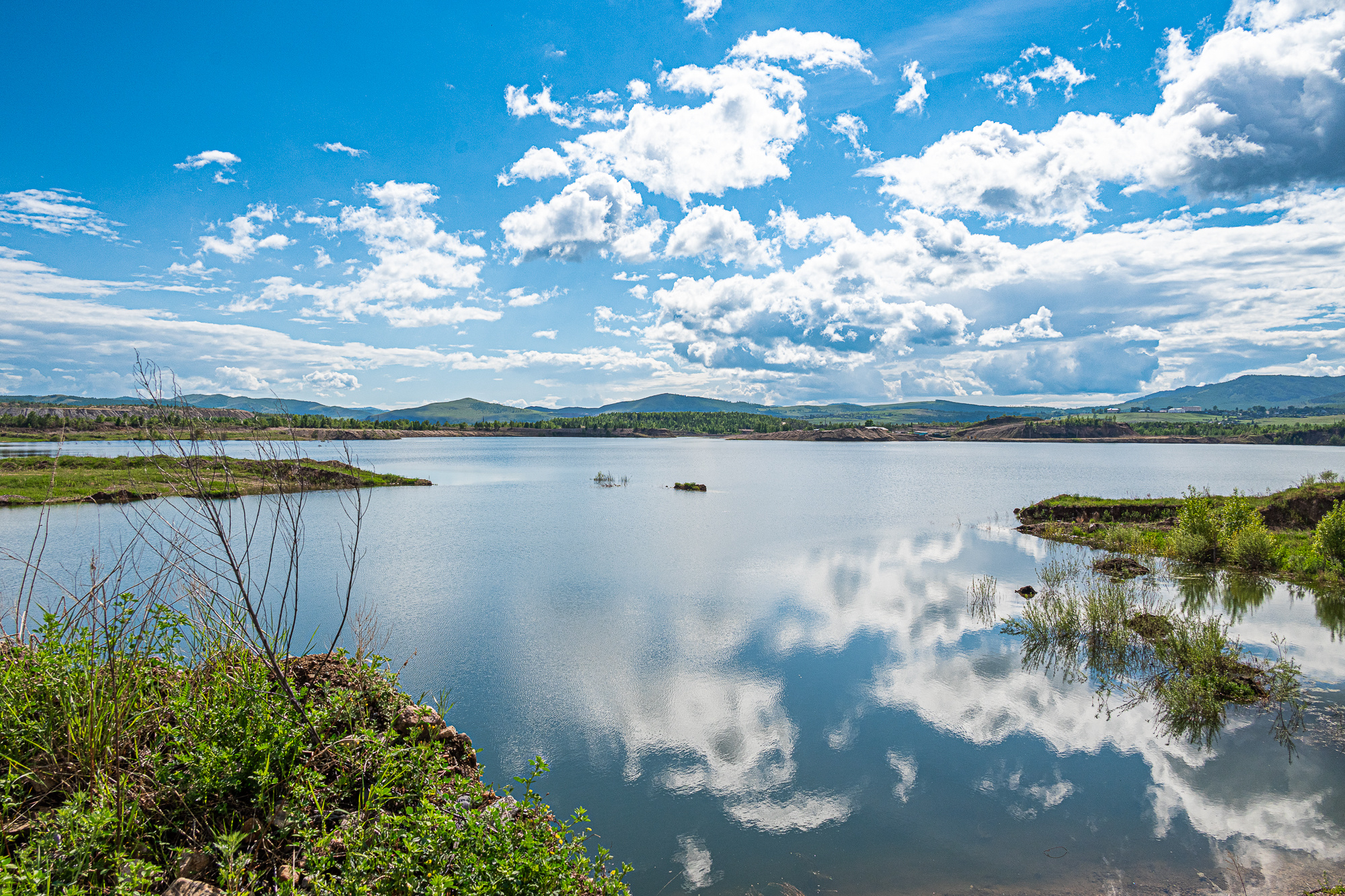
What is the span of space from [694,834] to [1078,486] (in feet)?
180

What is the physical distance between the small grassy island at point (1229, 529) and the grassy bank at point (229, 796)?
25.9m

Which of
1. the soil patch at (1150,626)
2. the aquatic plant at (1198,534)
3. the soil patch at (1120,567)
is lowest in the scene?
the soil patch at (1120,567)

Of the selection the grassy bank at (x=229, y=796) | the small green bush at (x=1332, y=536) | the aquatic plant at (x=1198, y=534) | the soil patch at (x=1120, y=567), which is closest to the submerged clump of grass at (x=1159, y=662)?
the soil patch at (x=1120, y=567)

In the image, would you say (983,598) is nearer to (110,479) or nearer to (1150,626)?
(1150,626)

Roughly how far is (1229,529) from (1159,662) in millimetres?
14266

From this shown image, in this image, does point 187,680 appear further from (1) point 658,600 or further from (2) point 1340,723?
(2) point 1340,723

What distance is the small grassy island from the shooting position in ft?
67.4

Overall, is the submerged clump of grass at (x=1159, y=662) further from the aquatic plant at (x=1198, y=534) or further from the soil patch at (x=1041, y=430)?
the soil patch at (x=1041, y=430)

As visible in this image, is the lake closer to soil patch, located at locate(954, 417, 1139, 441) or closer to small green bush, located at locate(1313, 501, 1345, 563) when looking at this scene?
small green bush, located at locate(1313, 501, 1345, 563)

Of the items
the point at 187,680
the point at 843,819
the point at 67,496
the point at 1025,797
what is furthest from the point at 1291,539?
the point at 67,496

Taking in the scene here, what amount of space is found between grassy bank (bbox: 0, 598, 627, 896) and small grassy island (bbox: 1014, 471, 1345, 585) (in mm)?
25877

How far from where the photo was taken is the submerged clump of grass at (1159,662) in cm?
1112

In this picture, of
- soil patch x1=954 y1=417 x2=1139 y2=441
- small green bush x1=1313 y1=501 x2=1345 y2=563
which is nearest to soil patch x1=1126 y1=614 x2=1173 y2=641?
small green bush x1=1313 y1=501 x2=1345 y2=563

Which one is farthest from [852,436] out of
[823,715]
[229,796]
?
[229,796]
